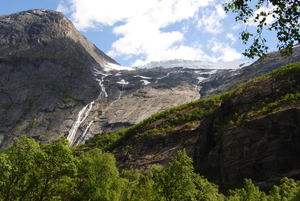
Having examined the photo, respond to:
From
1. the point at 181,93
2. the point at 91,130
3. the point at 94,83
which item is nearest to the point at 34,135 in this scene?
the point at 91,130

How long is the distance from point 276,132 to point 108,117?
356 feet

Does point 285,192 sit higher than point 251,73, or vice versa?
point 251,73

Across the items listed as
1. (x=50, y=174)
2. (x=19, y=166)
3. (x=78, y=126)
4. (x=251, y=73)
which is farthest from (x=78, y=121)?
(x=19, y=166)

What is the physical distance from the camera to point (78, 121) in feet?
495

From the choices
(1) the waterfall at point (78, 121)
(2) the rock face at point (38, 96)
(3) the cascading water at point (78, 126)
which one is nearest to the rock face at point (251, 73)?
(3) the cascading water at point (78, 126)

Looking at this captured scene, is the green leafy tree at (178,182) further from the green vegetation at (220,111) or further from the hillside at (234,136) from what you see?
the green vegetation at (220,111)

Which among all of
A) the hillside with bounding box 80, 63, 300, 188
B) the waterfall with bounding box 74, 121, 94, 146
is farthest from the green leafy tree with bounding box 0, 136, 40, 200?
the waterfall with bounding box 74, 121, 94, 146

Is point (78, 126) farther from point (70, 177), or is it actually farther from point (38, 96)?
point (70, 177)

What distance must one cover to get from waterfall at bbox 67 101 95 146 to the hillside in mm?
67194

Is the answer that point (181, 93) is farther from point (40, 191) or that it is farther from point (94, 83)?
point (40, 191)

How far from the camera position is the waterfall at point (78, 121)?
138875 mm

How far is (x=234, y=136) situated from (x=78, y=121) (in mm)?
110931

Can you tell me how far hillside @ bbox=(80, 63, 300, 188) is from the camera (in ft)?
160

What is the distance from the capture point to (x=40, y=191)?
100 ft
